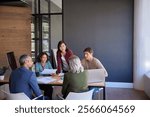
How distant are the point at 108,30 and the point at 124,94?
1744 millimetres

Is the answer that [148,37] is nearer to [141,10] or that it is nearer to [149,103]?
[141,10]

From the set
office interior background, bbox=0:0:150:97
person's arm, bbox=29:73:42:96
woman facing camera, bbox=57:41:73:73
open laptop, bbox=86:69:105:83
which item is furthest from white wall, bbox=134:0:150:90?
person's arm, bbox=29:73:42:96

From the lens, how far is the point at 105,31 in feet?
19.8

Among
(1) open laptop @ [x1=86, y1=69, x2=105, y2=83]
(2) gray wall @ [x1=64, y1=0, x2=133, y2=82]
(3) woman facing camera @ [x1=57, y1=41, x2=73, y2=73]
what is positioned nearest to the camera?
(1) open laptop @ [x1=86, y1=69, x2=105, y2=83]

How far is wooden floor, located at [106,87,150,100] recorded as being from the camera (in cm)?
487

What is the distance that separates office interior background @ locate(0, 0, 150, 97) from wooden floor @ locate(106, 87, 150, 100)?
0.80ft

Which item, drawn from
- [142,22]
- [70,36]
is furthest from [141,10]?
[70,36]

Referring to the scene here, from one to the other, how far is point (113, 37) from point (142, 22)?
86cm

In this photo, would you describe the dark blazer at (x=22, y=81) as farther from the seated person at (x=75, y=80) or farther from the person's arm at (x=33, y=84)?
the seated person at (x=75, y=80)

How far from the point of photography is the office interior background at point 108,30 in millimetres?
5535

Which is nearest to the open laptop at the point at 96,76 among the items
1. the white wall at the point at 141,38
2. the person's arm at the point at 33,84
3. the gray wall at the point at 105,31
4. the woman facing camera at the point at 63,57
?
the person's arm at the point at 33,84

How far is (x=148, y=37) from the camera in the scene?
17.9 ft

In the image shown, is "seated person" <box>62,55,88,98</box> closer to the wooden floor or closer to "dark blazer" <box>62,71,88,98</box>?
"dark blazer" <box>62,71,88,98</box>

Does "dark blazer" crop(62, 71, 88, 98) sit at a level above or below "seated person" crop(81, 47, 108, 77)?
below
